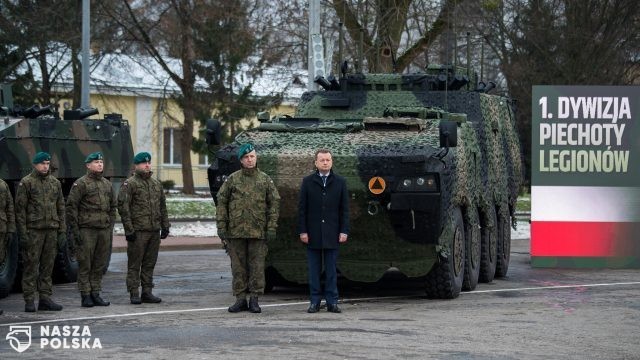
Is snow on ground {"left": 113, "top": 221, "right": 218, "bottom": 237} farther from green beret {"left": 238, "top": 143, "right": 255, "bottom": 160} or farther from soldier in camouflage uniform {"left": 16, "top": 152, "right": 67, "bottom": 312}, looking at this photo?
green beret {"left": 238, "top": 143, "right": 255, "bottom": 160}

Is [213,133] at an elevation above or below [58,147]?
above

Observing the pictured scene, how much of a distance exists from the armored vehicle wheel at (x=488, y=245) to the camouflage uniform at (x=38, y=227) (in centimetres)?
538

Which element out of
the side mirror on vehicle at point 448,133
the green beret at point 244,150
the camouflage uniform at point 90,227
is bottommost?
the camouflage uniform at point 90,227

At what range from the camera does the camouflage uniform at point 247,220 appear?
46.5ft

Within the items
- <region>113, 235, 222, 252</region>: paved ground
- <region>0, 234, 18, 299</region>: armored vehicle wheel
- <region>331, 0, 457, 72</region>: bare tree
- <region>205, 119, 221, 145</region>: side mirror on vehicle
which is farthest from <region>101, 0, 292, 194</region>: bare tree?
<region>205, 119, 221, 145</region>: side mirror on vehicle

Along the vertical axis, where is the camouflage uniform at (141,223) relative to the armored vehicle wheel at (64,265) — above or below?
above

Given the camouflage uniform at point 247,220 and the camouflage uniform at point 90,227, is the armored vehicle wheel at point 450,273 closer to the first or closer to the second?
the camouflage uniform at point 247,220

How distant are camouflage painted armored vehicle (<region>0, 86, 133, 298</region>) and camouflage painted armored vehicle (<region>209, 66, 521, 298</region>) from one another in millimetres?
2532

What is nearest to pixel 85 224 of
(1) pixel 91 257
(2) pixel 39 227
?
(1) pixel 91 257

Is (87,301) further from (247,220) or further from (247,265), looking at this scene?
(247,220)

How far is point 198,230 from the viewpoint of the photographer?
97.5ft

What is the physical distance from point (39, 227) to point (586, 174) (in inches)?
327

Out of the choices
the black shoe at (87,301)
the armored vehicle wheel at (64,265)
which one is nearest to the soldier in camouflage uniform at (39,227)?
the black shoe at (87,301)

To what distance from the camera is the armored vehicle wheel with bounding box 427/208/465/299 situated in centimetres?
1532
